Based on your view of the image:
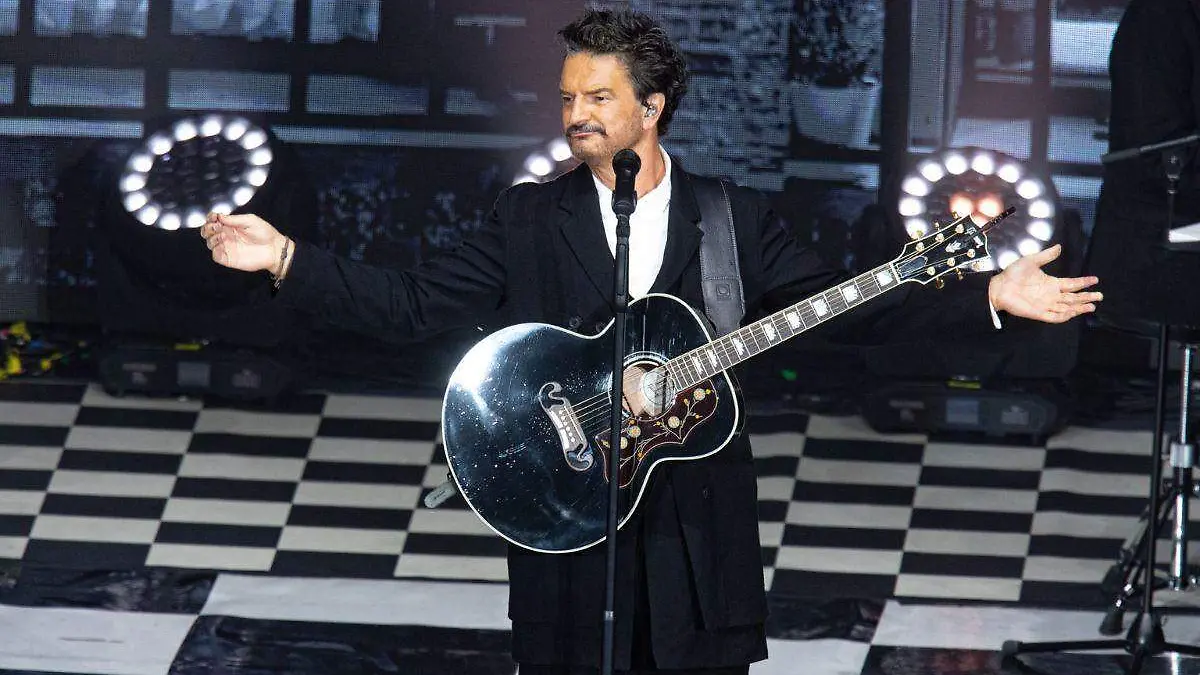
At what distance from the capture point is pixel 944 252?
10.5 feet

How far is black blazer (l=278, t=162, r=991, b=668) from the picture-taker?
127 inches

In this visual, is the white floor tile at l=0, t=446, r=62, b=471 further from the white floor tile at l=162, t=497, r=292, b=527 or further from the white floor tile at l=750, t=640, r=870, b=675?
the white floor tile at l=750, t=640, r=870, b=675

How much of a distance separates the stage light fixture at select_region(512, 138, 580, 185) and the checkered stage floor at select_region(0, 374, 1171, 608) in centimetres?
84

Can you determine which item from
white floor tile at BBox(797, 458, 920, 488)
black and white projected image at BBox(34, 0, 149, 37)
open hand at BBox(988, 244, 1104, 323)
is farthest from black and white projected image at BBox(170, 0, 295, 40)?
open hand at BBox(988, 244, 1104, 323)

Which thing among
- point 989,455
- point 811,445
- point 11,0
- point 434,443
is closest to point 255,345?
point 434,443

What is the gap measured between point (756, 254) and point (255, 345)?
2.95m

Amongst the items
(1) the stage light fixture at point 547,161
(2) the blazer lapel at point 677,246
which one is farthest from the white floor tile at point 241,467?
(2) the blazer lapel at point 677,246

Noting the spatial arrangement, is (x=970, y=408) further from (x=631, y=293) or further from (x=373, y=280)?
(x=373, y=280)

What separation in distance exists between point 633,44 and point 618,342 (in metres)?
0.54

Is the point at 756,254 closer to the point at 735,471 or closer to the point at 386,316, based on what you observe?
the point at 735,471

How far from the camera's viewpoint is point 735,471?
10.7ft

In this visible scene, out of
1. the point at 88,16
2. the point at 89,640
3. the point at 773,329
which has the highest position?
the point at 88,16

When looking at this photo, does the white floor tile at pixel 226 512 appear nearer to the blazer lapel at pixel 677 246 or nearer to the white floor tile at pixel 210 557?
the white floor tile at pixel 210 557

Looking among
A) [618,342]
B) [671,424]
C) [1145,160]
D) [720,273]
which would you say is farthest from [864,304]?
[1145,160]
